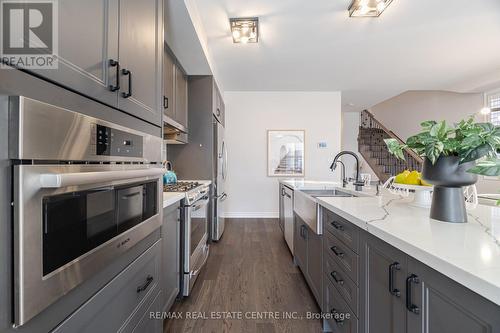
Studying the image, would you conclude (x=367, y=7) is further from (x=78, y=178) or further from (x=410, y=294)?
(x=78, y=178)

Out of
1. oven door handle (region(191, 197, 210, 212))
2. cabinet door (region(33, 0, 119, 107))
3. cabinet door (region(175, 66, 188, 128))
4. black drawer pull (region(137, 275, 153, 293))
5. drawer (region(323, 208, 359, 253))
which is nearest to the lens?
cabinet door (region(33, 0, 119, 107))

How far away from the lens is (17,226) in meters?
0.48

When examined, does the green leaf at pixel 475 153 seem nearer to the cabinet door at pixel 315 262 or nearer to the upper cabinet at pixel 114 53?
the cabinet door at pixel 315 262

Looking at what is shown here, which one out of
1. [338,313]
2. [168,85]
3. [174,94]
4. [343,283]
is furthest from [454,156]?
[174,94]

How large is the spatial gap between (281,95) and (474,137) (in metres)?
4.26

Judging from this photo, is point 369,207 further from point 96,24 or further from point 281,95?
point 281,95

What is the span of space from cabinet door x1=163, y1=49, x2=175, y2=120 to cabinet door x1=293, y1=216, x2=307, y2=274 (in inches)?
67.0

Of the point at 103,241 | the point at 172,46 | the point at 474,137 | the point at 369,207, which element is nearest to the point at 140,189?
the point at 103,241

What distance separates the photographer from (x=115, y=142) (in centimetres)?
81

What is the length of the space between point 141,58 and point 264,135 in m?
3.94

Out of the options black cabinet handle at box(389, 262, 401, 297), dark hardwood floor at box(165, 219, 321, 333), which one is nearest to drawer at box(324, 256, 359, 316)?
black cabinet handle at box(389, 262, 401, 297)

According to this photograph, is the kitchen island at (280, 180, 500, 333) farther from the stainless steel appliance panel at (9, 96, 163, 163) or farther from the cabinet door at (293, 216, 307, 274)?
the stainless steel appliance panel at (9, 96, 163, 163)

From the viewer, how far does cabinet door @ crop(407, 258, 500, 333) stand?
530 millimetres

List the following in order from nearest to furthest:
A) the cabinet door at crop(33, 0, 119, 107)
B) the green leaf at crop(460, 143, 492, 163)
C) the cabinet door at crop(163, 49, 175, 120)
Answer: the cabinet door at crop(33, 0, 119, 107), the green leaf at crop(460, 143, 492, 163), the cabinet door at crop(163, 49, 175, 120)
